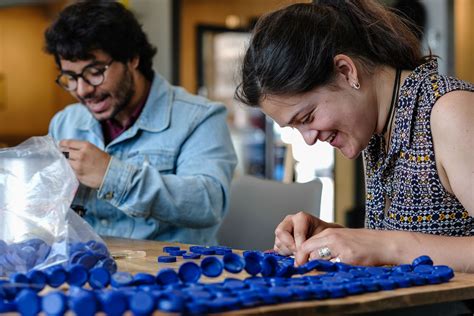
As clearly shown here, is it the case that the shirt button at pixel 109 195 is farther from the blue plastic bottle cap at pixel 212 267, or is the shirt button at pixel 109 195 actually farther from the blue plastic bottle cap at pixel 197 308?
the blue plastic bottle cap at pixel 197 308

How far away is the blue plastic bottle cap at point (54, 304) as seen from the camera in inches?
35.2

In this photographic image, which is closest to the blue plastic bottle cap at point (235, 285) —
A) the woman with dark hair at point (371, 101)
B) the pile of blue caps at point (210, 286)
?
the pile of blue caps at point (210, 286)

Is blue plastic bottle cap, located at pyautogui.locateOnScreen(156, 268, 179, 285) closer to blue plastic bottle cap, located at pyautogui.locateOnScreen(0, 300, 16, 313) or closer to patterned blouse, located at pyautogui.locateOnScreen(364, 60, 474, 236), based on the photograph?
blue plastic bottle cap, located at pyautogui.locateOnScreen(0, 300, 16, 313)

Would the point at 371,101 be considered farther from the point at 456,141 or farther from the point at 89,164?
the point at 89,164

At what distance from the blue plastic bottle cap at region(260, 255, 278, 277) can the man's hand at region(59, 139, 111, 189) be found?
2.87ft

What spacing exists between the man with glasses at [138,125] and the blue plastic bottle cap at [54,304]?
114cm

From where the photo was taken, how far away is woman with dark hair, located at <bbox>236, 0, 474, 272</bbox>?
1470 millimetres

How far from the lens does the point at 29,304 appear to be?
92 centimetres

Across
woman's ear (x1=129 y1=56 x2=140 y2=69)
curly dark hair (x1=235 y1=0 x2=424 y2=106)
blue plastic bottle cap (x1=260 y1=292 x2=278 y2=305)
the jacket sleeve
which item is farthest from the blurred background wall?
blue plastic bottle cap (x1=260 y1=292 x2=278 y2=305)

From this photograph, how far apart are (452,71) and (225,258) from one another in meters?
4.57

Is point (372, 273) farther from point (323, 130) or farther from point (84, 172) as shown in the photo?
point (84, 172)

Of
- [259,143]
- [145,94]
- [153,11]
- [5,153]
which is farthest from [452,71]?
[5,153]

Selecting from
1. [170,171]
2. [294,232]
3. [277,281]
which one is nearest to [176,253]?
[294,232]

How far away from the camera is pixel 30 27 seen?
6.24m
